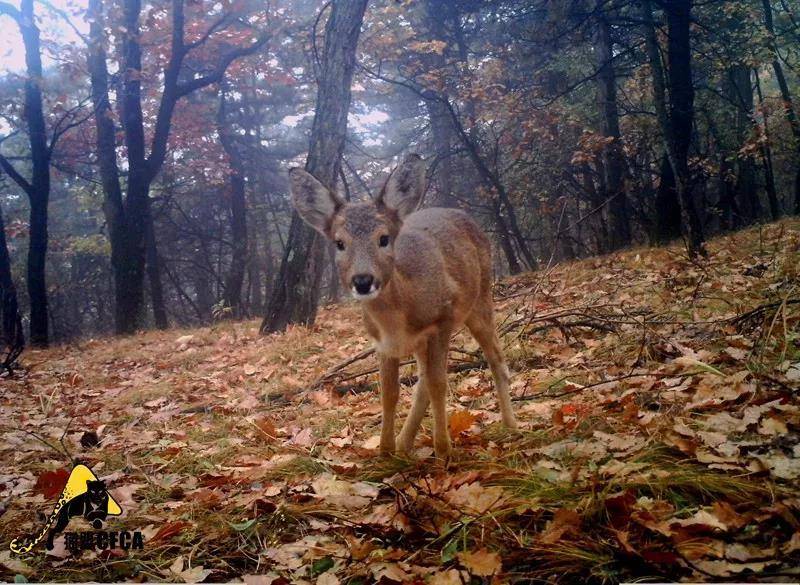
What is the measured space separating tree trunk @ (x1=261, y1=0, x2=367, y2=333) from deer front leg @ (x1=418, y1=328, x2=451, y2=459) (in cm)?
470

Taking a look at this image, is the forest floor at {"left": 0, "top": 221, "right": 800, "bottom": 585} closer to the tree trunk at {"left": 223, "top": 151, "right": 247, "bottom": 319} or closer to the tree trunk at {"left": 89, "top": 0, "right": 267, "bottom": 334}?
the tree trunk at {"left": 89, "top": 0, "right": 267, "bottom": 334}

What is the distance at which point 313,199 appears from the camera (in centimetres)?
321

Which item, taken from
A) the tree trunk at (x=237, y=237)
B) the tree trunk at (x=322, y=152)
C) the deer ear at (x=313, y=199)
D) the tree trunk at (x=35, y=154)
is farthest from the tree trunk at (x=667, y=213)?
the tree trunk at (x=237, y=237)

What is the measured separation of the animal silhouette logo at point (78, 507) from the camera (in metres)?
2.31

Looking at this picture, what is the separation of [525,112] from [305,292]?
273 inches

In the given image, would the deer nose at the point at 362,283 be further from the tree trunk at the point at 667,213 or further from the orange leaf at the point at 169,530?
the tree trunk at the point at 667,213

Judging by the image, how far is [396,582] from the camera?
189cm

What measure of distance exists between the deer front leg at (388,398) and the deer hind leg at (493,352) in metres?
0.73

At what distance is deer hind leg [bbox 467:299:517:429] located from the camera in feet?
11.9

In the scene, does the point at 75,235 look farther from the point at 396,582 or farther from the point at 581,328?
the point at 396,582

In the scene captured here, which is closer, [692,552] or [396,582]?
[692,552]

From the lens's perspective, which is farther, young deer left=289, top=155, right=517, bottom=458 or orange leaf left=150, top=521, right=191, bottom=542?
young deer left=289, top=155, right=517, bottom=458

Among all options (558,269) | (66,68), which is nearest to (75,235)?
(66,68)

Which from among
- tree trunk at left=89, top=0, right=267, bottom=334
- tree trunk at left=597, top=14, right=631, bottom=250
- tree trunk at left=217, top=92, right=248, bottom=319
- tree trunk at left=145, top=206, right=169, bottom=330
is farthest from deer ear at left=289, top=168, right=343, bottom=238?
tree trunk at left=217, top=92, right=248, bottom=319
